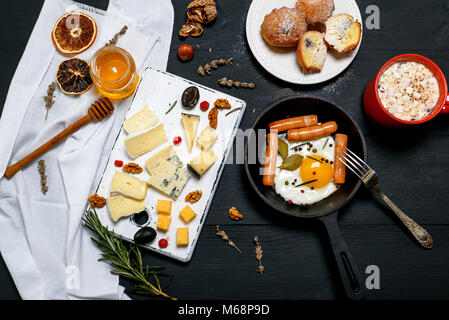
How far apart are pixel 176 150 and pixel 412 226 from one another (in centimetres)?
126

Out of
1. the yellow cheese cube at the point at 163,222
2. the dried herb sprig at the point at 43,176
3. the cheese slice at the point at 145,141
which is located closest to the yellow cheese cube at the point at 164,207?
the yellow cheese cube at the point at 163,222

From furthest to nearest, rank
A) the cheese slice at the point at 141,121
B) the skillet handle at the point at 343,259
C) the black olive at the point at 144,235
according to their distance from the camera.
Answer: the cheese slice at the point at 141,121, the black olive at the point at 144,235, the skillet handle at the point at 343,259

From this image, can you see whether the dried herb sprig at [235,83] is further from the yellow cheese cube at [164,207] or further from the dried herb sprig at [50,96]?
the dried herb sprig at [50,96]

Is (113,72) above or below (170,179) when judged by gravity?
above

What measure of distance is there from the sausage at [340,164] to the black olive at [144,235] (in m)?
0.95

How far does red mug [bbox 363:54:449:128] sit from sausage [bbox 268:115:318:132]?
0.29 m

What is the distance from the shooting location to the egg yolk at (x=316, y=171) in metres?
1.82

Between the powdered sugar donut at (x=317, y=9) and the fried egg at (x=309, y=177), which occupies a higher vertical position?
the powdered sugar donut at (x=317, y=9)

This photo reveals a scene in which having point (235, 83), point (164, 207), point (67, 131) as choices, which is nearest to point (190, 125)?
point (235, 83)

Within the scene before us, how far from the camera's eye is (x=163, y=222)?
184 cm

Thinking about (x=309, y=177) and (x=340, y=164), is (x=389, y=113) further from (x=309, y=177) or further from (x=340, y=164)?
(x=309, y=177)

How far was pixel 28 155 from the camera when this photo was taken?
190 cm

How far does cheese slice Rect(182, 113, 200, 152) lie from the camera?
1.89 metres
